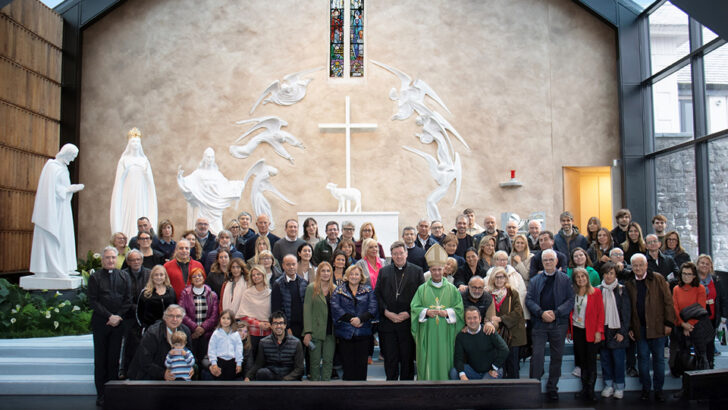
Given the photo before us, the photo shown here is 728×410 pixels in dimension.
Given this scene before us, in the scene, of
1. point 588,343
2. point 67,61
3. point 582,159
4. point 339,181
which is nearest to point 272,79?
point 339,181

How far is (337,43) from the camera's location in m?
11.6

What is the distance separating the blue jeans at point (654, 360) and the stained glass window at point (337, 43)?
7723 mm

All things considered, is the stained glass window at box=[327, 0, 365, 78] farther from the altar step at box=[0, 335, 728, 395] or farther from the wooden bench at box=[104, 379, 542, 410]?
the wooden bench at box=[104, 379, 542, 410]

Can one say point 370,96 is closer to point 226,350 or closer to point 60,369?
point 60,369

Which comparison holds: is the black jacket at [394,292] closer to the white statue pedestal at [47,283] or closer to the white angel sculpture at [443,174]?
the white statue pedestal at [47,283]

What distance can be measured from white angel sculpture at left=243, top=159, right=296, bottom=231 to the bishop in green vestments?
6.42 meters

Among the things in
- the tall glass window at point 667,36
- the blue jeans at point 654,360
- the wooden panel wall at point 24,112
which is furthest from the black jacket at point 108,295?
the tall glass window at point 667,36

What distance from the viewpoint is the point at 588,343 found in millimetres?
5312

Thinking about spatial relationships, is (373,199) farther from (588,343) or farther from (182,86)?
(588,343)

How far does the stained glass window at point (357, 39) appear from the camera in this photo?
37.8ft

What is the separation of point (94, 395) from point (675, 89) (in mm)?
9428

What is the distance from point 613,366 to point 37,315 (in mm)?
6162

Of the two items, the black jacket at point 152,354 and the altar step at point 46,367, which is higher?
the black jacket at point 152,354

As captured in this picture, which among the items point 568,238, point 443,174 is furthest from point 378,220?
point 568,238
